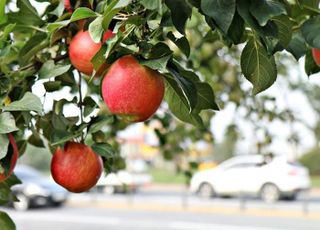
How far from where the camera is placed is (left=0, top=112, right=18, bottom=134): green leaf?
988 mm

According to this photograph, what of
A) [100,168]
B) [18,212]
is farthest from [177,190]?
[100,168]

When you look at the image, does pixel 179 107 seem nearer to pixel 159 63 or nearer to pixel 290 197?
pixel 159 63

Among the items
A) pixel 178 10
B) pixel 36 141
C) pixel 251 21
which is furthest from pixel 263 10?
pixel 36 141

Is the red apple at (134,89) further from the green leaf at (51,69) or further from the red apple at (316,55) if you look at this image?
the red apple at (316,55)

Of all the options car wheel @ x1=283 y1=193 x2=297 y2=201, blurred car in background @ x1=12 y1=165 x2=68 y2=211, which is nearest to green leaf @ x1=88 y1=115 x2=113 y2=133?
blurred car in background @ x1=12 y1=165 x2=68 y2=211

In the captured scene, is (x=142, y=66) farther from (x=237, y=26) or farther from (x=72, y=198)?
(x=72, y=198)

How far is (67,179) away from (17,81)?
259 millimetres

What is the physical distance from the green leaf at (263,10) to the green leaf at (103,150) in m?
0.48

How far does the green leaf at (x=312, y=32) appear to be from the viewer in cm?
98

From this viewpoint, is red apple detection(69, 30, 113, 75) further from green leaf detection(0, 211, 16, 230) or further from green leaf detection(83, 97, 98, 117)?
green leaf detection(0, 211, 16, 230)

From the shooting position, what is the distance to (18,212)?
526 inches

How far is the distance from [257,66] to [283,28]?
96mm

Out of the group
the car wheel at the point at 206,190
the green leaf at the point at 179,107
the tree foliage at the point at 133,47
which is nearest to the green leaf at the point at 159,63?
the tree foliage at the point at 133,47

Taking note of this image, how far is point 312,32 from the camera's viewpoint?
99cm
